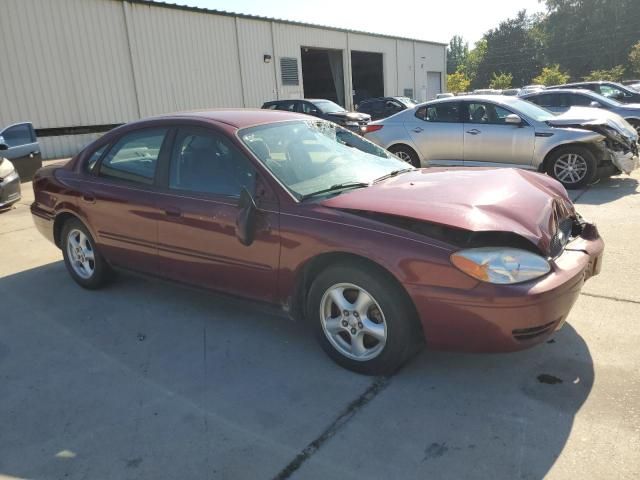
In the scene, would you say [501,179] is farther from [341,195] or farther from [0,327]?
[0,327]

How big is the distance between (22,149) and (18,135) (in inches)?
13.7

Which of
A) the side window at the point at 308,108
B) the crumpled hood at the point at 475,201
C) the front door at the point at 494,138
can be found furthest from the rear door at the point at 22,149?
the crumpled hood at the point at 475,201

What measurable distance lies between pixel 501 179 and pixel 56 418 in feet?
10.3

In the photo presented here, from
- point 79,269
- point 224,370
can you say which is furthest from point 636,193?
point 79,269

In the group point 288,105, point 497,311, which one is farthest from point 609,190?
point 288,105

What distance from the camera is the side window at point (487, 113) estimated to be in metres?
8.43

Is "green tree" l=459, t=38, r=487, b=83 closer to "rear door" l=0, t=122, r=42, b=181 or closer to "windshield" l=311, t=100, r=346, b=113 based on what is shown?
"windshield" l=311, t=100, r=346, b=113

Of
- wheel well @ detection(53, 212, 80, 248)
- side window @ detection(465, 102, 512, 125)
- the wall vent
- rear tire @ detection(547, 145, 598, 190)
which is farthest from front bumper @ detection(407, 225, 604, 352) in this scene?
the wall vent

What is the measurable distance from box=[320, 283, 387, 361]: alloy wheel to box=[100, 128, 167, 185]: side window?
1.83m

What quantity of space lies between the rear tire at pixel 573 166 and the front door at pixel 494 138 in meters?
0.38

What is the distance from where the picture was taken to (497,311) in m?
2.67

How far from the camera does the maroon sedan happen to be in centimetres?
276

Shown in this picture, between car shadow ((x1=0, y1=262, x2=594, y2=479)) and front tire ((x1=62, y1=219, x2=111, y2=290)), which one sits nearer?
car shadow ((x1=0, y1=262, x2=594, y2=479))

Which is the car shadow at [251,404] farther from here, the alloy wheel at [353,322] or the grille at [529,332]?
the grille at [529,332]
